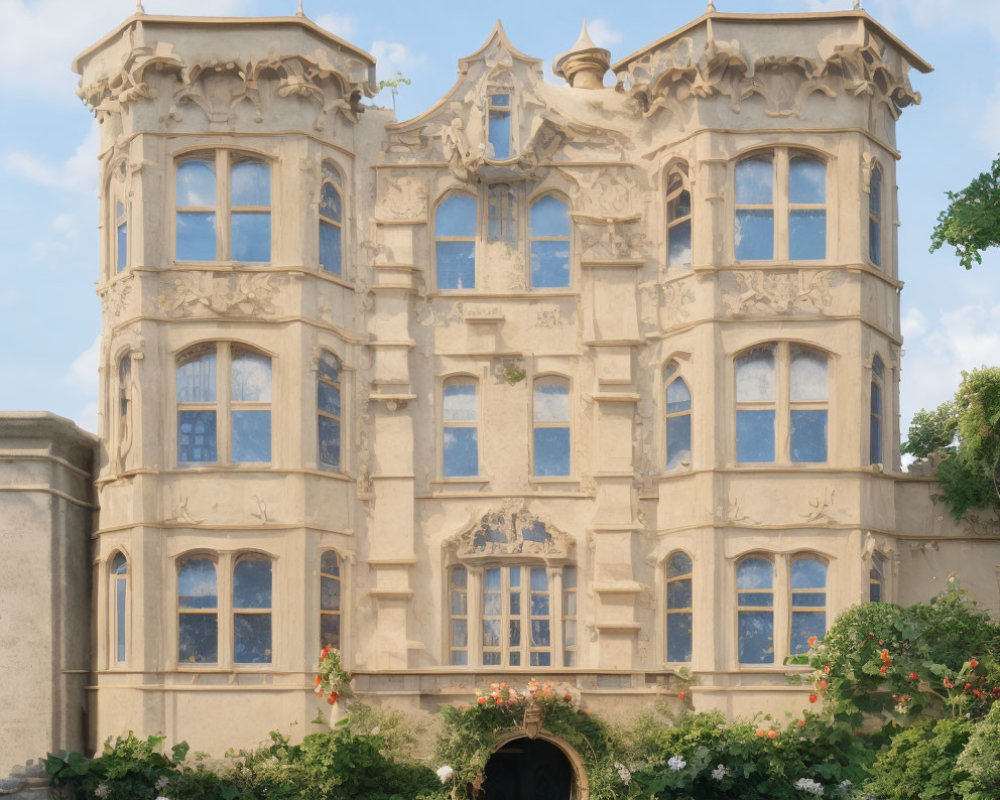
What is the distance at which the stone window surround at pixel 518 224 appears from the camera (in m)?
35.6

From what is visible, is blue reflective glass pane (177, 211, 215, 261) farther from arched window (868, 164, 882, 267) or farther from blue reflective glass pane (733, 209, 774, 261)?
arched window (868, 164, 882, 267)

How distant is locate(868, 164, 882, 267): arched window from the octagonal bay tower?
86mm

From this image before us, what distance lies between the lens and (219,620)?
109 ft

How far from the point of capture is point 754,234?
113 feet

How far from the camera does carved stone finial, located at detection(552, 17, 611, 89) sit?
39.0 metres

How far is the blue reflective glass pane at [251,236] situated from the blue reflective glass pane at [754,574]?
10.2 meters

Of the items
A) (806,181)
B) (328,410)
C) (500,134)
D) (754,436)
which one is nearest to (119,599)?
(328,410)

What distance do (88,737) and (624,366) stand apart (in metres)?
12.0

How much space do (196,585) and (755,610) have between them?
9.90 m

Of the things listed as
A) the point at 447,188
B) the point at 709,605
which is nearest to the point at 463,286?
the point at 447,188

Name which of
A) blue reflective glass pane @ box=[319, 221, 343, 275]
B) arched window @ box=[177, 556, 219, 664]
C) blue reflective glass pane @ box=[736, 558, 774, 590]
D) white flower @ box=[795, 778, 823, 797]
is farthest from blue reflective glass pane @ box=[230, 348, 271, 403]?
white flower @ box=[795, 778, 823, 797]

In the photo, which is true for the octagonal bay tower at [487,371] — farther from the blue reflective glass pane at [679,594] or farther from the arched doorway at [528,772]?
the arched doorway at [528,772]

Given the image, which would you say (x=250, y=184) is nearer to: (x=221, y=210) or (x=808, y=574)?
(x=221, y=210)

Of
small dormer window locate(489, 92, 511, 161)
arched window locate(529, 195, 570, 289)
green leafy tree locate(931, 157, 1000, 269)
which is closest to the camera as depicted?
green leafy tree locate(931, 157, 1000, 269)
